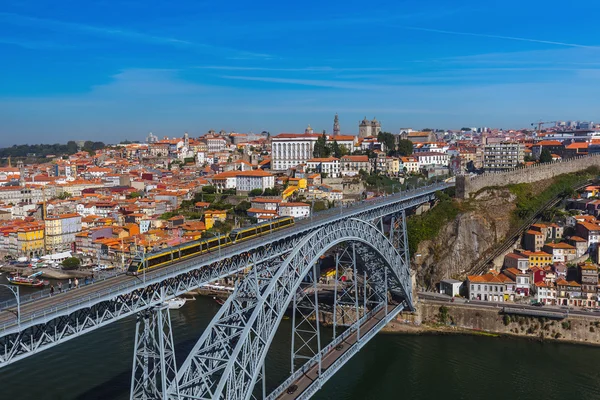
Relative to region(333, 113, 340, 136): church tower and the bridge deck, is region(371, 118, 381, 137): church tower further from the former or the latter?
the bridge deck

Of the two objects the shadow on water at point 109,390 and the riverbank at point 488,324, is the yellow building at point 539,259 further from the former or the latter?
the shadow on water at point 109,390

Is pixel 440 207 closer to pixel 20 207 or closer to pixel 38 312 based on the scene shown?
pixel 38 312

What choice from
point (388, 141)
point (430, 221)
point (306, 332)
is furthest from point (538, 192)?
point (388, 141)

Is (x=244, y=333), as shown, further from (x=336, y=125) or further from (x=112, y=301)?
(x=336, y=125)

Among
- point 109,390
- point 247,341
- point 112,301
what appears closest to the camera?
point 112,301

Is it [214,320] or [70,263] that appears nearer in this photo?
→ [214,320]
